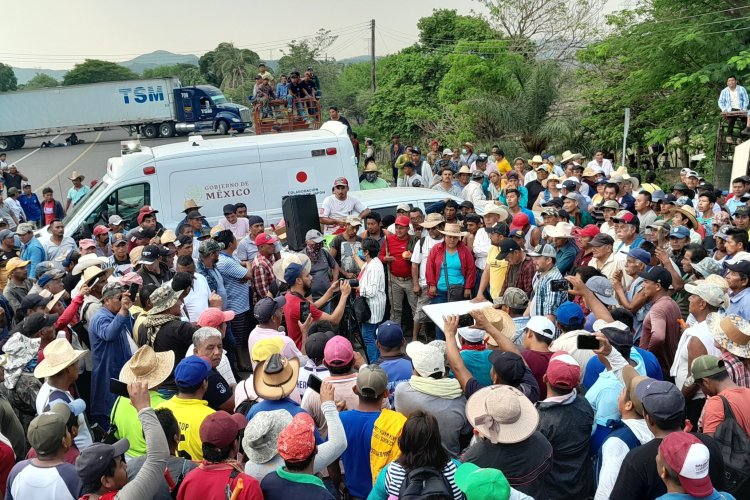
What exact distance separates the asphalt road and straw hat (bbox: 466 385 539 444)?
21017mm

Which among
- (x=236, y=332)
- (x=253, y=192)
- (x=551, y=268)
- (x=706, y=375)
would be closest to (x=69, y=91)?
(x=253, y=192)

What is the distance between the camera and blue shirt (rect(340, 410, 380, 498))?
13.3 feet

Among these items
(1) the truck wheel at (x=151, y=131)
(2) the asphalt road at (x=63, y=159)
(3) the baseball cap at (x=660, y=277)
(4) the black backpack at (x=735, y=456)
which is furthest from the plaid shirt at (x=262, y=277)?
(1) the truck wheel at (x=151, y=131)

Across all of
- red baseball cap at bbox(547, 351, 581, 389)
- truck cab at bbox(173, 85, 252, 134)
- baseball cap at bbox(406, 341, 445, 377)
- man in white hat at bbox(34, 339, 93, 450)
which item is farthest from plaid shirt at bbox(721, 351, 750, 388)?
truck cab at bbox(173, 85, 252, 134)

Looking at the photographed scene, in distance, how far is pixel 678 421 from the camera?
355cm

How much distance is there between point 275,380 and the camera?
170 inches

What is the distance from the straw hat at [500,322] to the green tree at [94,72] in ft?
289

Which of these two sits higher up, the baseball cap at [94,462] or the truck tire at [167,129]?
the truck tire at [167,129]

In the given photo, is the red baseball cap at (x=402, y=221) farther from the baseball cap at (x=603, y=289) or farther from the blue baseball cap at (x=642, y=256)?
the blue baseball cap at (x=642, y=256)

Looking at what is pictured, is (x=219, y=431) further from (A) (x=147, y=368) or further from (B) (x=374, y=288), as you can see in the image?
(B) (x=374, y=288)

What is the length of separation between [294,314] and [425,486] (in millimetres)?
3399

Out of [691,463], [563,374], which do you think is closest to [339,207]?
[563,374]

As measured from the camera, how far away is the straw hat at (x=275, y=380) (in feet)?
14.0

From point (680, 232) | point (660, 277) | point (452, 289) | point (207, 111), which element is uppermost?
point (207, 111)
